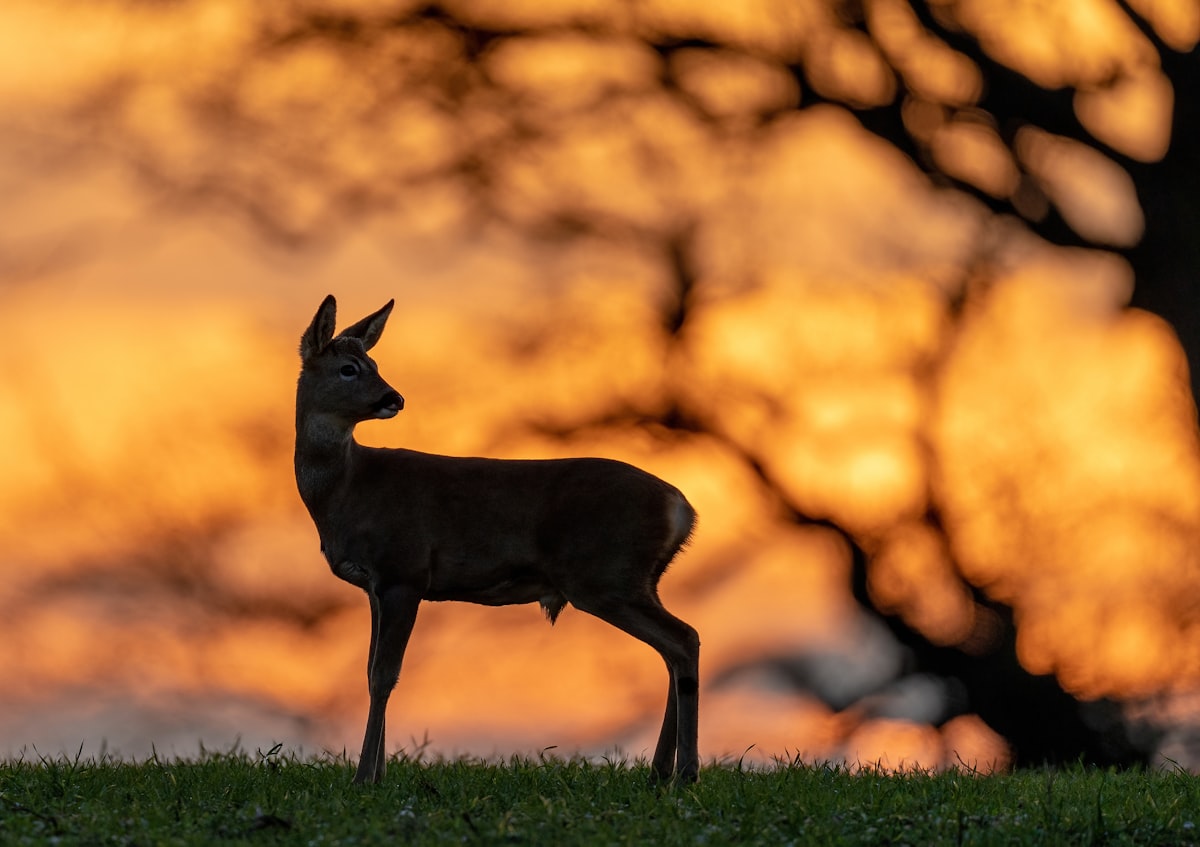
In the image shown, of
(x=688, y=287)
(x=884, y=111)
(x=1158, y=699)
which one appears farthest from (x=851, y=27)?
(x=1158, y=699)

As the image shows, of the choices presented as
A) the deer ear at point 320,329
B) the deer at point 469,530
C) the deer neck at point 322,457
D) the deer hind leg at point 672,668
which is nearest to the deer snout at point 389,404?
the deer at point 469,530

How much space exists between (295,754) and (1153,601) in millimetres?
6849

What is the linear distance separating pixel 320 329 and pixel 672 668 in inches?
123

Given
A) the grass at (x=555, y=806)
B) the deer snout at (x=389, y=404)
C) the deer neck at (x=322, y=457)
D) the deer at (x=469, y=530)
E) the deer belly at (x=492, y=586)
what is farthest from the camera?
the deer neck at (x=322, y=457)

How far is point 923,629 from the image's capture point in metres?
15.4

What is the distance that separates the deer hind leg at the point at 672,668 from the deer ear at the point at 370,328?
89.8 inches

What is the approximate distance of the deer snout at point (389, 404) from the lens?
1212cm

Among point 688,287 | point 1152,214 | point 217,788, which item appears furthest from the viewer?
point 1152,214

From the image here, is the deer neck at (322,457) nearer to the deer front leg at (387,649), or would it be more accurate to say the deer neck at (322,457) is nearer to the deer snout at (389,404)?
the deer snout at (389,404)

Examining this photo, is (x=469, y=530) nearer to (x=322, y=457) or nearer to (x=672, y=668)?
(x=322, y=457)

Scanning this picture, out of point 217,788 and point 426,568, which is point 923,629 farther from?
point 217,788

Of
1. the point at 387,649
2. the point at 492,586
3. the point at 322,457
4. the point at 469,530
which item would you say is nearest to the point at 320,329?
the point at 322,457

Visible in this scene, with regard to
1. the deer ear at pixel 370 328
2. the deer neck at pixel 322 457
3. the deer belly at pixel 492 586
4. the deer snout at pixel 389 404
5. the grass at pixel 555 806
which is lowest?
the grass at pixel 555 806

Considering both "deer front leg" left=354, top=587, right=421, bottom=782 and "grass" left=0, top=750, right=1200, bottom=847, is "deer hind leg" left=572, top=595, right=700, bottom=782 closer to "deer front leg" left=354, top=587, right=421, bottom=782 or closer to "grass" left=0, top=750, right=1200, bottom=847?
"grass" left=0, top=750, right=1200, bottom=847
